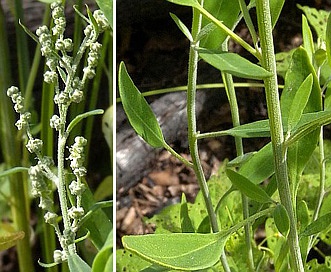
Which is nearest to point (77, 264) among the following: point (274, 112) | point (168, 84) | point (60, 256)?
point (60, 256)

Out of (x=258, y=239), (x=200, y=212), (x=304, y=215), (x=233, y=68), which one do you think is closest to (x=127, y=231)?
(x=258, y=239)

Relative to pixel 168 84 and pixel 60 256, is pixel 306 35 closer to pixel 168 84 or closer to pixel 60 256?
pixel 60 256

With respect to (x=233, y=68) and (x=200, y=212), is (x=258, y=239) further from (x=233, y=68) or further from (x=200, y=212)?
(x=233, y=68)

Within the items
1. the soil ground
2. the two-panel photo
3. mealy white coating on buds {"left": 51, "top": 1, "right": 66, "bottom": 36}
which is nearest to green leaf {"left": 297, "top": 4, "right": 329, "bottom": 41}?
the soil ground

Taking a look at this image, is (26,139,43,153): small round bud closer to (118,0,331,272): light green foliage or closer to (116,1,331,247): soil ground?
(118,0,331,272): light green foliage

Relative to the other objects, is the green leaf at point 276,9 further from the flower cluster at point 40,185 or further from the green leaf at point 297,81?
the flower cluster at point 40,185

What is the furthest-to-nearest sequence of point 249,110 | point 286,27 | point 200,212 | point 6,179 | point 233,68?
point 286,27, point 249,110, point 200,212, point 6,179, point 233,68
